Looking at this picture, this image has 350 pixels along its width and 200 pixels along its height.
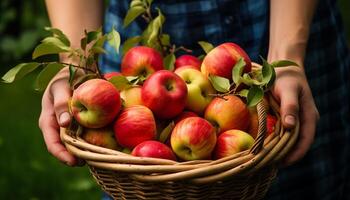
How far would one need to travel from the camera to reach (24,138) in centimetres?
321

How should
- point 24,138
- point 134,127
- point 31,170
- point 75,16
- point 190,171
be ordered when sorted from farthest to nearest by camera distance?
point 24,138
point 31,170
point 75,16
point 134,127
point 190,171

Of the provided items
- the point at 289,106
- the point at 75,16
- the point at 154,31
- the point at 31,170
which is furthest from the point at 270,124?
the point at 31,170

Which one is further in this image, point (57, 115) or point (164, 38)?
point (164, 38)

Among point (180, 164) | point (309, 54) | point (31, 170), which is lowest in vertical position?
point (31, 170)

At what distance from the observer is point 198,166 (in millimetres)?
1273

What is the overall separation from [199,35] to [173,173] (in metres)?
0.69

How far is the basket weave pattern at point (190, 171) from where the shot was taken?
49.7 inches

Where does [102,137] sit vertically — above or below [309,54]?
above

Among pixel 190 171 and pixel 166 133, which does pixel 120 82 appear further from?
pixel 190 171

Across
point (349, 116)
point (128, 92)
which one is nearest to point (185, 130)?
point (128, 92)

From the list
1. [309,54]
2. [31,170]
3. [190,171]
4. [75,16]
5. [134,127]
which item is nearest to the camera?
[190,171]

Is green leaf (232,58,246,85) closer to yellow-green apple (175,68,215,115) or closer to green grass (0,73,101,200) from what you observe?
yellow-green apple (175,68,215,115)

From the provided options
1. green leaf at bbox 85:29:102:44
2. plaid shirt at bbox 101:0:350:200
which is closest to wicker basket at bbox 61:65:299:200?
green leaf at bbox 85:29:102:44

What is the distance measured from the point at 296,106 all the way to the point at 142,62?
36 centimetres
